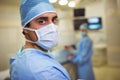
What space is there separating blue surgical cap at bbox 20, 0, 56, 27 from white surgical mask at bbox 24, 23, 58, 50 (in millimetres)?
58

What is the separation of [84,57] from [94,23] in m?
0.41

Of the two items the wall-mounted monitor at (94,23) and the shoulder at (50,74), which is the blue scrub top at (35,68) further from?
the wall-mounted monitor at (94,23)

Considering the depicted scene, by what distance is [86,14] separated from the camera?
2.21 m

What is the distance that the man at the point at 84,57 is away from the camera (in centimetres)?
224

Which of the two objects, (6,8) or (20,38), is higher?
(6,8)

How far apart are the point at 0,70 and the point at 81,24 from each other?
3.28 ft

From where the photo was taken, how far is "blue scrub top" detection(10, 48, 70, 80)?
768mm

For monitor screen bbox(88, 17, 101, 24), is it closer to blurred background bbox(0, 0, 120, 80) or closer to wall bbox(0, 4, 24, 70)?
blurred background bbox(0, 0, 120, 80)

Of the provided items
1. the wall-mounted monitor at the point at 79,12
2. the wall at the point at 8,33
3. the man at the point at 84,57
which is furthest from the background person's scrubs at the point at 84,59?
the wall at the point at 8,33

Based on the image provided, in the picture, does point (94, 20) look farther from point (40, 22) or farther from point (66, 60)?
point (40, 22)

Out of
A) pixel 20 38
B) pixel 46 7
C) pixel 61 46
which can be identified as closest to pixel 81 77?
pixel 61 46

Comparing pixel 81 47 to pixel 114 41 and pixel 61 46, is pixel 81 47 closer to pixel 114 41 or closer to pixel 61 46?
pixel 61 46

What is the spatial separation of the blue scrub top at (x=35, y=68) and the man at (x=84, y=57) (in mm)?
1419

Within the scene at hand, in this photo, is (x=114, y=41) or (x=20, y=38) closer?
(x=20, y=38)
